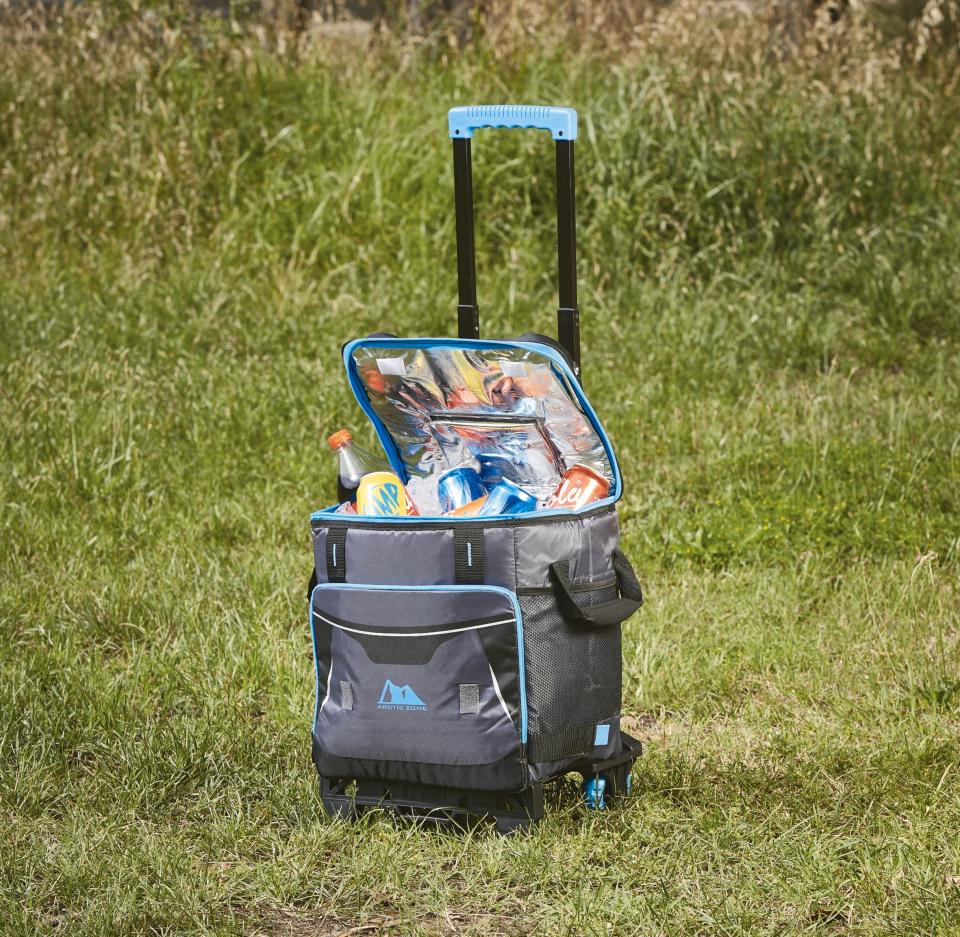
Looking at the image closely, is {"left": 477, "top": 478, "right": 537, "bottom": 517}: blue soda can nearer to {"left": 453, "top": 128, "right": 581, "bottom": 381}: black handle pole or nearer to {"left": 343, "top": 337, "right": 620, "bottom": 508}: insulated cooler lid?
{"left": 343, "top": 337, "right": 620, "bottom": 508}: insulated cooler lid

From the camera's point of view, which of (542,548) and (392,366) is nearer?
(542,548)

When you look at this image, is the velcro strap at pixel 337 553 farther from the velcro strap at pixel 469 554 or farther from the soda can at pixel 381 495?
the velcro strap at pixel 469 554

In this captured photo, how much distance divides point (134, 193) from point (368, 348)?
14.3 feet

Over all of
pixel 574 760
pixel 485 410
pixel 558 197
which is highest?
pixel 558 197

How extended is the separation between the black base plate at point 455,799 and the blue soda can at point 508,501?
0.55 metres

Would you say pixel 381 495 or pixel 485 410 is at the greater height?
pixel 485 410

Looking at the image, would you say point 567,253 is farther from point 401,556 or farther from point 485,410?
point 401,556

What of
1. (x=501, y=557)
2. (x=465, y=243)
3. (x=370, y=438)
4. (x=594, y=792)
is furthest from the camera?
(x=370, y=438)

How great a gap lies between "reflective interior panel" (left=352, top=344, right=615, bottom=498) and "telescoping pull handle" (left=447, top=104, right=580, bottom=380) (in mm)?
110

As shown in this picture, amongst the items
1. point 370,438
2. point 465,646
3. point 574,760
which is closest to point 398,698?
point 465,646

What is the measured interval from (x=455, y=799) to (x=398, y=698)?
252mm

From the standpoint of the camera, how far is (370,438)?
531cm

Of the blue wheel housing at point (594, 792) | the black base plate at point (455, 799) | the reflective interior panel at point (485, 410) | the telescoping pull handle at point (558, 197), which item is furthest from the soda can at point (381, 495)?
the blue wheel housing at point (594, 792)

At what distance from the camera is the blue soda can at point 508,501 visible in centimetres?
289
